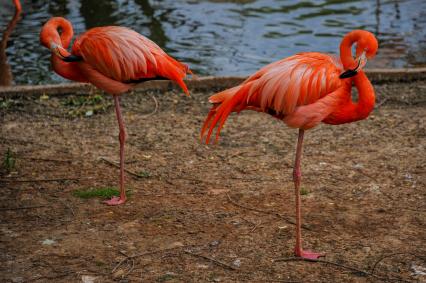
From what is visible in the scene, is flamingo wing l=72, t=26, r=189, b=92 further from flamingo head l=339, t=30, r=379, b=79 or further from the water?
the water

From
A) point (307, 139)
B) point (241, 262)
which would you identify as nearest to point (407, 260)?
point (241, 262)

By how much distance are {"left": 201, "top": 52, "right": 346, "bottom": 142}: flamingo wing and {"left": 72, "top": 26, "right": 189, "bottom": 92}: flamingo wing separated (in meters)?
0.89

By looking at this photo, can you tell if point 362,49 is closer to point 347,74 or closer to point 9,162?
point 347,74

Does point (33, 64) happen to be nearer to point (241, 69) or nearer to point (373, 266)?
point (241, 69)

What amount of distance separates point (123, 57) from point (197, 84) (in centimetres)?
255

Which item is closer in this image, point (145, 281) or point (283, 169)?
point (145, 281)

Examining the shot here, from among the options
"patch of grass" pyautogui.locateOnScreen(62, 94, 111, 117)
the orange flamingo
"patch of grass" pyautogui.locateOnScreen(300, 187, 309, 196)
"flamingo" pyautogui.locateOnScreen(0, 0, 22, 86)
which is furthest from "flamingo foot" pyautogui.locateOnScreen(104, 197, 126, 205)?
"flamingo" pyautogui.locateOnScreen(0, 0, 22, 86)

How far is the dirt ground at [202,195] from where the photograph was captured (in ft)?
14.7

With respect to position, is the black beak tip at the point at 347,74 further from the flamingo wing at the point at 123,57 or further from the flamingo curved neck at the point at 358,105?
the flamingo wing at the point at 123,57

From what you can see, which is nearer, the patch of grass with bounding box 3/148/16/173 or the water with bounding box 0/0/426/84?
the patch of grass with bounding box 3/148/16/173

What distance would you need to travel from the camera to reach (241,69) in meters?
9.12

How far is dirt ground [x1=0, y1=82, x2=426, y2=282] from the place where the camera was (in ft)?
14.7

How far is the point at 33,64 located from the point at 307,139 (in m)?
4.16

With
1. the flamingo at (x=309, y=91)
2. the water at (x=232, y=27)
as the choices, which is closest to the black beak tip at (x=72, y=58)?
the flamingo at (x=309, y=91)
